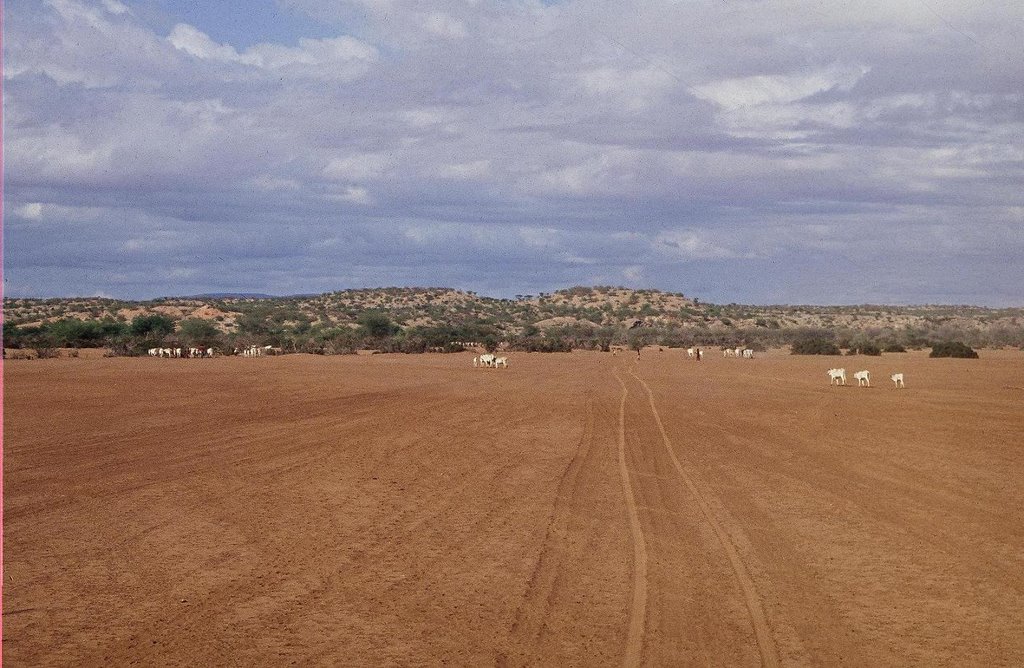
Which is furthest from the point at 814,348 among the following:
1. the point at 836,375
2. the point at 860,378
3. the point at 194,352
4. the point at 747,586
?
the point at 747,586

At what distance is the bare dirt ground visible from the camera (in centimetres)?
884

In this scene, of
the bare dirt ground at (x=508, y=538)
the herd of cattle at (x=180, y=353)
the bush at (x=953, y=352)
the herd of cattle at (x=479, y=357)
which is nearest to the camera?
the bare dirt ground at (x=508, y=538)

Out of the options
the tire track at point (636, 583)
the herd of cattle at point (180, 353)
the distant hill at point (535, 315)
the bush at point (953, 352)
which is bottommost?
the tire track at point (636, 583)

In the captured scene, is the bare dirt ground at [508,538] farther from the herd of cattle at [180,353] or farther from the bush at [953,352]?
the bush at [953,352]

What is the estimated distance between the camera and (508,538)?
12.6m

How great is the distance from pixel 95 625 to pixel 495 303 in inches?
6351

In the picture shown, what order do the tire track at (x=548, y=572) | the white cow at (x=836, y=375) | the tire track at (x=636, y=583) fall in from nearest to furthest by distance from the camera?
the tire track at (x=636, y=583), the tire track at (x=548, y=572), the white cow at (x=836, y=375)

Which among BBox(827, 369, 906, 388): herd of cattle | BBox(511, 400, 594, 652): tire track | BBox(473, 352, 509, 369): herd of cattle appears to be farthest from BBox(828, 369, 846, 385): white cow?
BBox(511, 400, 594, 652): tire track

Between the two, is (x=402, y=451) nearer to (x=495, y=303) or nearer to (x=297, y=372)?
(x=297, y=372)

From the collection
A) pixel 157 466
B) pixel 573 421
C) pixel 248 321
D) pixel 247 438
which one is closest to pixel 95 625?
pixel 157 466

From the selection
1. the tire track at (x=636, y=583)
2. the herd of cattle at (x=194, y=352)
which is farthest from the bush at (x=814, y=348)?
the tire track at (x=636, y=583)

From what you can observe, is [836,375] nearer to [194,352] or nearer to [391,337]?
[194,352]

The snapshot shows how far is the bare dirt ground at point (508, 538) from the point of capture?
29.0 feet

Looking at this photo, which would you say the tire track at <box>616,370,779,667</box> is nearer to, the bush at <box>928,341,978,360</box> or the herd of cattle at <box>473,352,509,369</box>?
the herd of cattle at <box>473,352,509,369</box>
